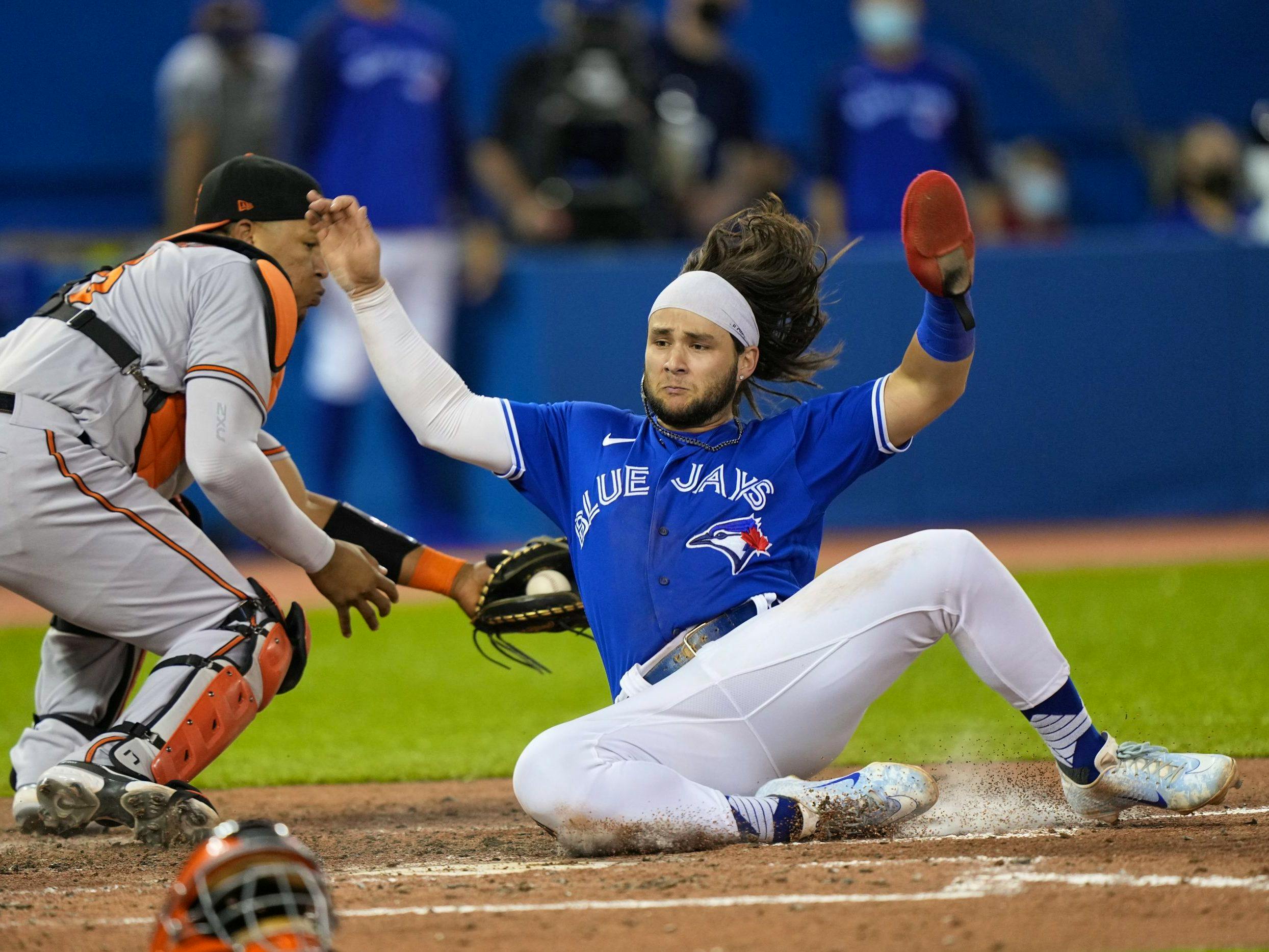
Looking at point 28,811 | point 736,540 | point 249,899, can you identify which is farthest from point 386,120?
point 249,899

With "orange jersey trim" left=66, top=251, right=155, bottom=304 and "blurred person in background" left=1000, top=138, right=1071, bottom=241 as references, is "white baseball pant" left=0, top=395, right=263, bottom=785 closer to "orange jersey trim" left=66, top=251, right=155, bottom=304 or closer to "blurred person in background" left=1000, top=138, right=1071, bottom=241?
"orange jersey trim" left=66, top=251, right=155, bottom=304

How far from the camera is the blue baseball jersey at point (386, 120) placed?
34.4 ft

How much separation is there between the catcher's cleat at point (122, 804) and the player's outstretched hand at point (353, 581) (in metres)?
0.73

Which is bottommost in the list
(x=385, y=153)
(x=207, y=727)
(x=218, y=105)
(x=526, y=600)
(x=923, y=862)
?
(x=923, y=862)

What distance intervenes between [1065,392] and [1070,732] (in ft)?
25.8

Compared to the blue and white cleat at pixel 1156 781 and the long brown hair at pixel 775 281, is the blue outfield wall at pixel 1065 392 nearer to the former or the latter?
the long brown hair at pixel 775 281

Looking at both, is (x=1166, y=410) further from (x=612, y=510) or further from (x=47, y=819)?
(x=47, y=819)

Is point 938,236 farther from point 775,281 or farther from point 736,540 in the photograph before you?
point 736,540

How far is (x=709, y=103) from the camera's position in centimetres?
1147

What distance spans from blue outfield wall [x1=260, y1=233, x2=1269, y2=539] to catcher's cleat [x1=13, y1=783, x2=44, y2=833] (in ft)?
20.9

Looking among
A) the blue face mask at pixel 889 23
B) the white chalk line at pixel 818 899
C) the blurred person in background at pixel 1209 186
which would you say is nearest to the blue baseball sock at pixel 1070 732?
the white chalk line at pixel 818 899

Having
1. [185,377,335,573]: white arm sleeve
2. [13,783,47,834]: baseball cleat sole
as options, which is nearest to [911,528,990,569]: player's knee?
[185,377,335,573]: white arm sleeve

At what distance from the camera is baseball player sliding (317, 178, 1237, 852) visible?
4090 millimetres

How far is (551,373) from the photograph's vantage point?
1090 centimetres
